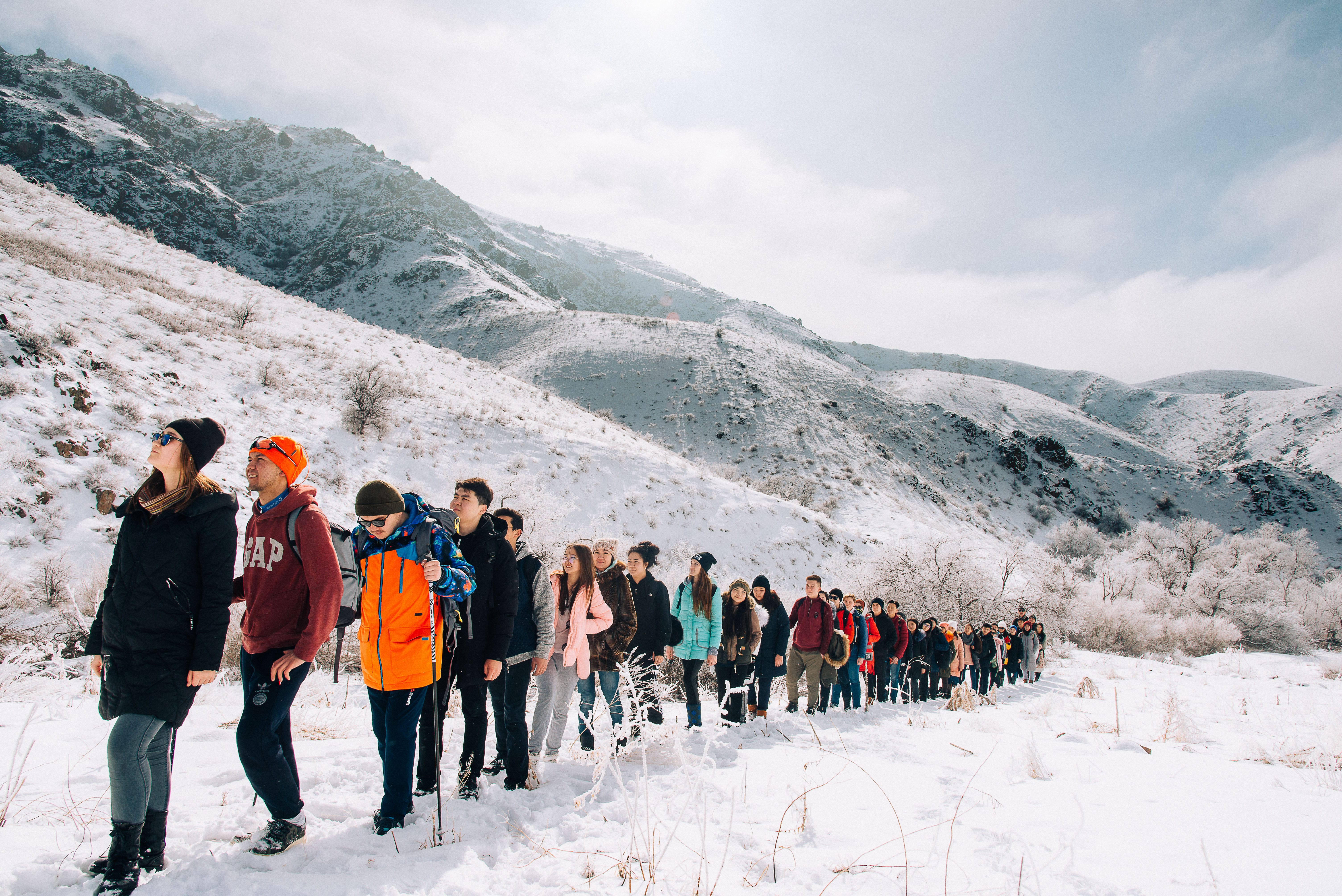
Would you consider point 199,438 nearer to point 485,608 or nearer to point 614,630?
point 485,608

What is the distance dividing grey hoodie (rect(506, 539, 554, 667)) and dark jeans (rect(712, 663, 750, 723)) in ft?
8.36

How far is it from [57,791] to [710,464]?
3564cm

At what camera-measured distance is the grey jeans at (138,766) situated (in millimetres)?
2328

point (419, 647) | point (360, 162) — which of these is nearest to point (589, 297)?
point (360, 162)

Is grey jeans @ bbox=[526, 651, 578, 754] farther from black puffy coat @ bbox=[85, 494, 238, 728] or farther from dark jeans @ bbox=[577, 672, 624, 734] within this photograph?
black puffy coat @ bbox=[85, 494, 238, 728]

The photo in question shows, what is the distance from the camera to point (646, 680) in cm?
561

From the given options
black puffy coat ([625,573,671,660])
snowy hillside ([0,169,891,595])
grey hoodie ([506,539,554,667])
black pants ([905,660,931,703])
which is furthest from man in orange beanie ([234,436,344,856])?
black pants ([905,660,931,703])

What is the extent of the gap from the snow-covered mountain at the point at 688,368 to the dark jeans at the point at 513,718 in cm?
2475

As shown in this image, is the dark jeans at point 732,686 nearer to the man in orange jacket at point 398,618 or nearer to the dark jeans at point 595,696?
the dark jeans at point 595,696

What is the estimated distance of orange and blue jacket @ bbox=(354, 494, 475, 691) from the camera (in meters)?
3.08

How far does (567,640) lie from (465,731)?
1.07 m

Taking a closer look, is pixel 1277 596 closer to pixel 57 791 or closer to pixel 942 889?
pixel 942 889

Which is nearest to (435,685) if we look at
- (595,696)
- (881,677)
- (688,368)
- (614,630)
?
(614,630)

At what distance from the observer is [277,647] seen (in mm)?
2787
